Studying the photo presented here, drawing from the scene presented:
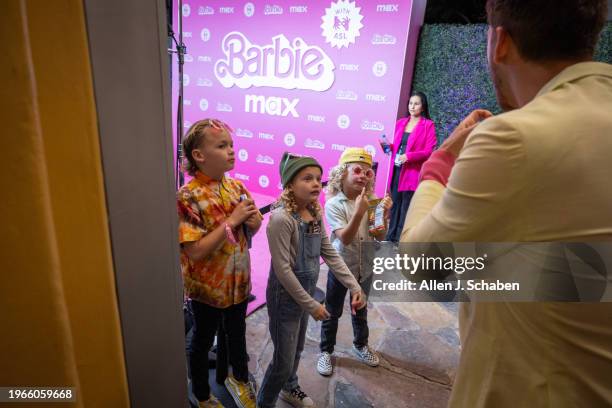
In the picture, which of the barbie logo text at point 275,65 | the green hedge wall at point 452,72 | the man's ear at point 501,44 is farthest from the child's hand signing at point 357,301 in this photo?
the barbie logo text at point 275,65

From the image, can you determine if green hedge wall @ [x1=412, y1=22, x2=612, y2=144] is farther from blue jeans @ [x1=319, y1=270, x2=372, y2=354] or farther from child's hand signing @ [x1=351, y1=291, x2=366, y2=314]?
child's hand signing @ [x1=351, y1=291, x2=366, y2=314]

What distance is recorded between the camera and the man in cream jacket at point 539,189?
2.28 ft

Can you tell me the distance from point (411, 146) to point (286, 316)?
2.96 metres

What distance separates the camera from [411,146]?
424cm

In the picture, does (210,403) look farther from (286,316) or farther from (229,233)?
(229,233)

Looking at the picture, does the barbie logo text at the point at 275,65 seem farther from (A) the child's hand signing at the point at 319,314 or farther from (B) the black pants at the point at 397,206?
(A) the child's hand signing at the point at 319,314

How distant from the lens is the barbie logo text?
5012 mm

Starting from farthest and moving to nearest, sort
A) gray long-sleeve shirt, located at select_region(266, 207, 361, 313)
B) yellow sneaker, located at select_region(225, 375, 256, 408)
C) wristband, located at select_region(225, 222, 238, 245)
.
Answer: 1. yellow sneaker, located at select_region(225, 375, 256, 408)
2. gray long-sleeve shirt, located at select_region(266, 207, 361, 313)
3. wristband, located at select_region(225, 222, 238, 245)

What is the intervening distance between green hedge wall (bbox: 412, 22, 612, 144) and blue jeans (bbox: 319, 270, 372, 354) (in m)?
3.11

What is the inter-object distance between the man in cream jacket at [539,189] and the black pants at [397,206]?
3.65 m

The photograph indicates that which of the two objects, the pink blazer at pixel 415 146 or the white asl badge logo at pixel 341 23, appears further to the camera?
the white asl badge logo at pixel 341 23

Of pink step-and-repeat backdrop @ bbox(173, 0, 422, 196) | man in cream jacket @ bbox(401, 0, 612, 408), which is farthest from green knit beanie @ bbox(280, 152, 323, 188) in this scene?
pink step-and-repeat backdrop @ bbox(173, 0, 422, 196)

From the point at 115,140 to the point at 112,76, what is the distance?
0.37 ft

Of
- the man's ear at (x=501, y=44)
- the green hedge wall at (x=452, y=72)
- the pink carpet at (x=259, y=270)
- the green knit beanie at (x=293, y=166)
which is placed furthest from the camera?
the green hedge wall at (x=452, y=72)
